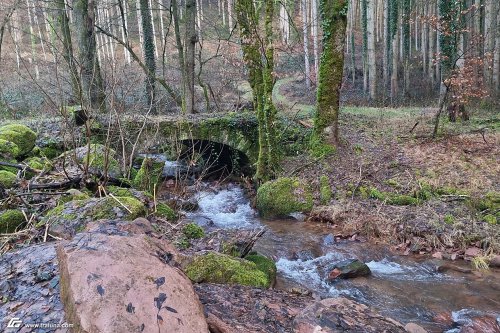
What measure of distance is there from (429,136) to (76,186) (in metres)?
7.76

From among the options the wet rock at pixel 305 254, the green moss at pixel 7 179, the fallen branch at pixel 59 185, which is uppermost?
the green moss at pixel 7 179

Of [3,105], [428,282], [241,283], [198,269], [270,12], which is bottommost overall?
[428,282]

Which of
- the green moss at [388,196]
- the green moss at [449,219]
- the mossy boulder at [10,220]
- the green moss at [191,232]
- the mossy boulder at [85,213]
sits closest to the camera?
the mossy boulder at [85,213]

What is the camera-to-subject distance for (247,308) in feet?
9.05

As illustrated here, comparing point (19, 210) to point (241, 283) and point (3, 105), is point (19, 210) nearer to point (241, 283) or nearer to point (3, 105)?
point (241, 283)

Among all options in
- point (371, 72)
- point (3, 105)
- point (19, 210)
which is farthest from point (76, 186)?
point (371, 72)

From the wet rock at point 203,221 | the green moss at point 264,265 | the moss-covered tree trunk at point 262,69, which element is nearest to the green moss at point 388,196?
the moss-covered tree trunk at point 262,69

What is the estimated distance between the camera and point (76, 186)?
5895 mm

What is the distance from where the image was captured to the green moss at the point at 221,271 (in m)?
3.32

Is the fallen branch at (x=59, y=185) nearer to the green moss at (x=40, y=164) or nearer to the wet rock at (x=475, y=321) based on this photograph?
the green moss at (x=40, y=164)

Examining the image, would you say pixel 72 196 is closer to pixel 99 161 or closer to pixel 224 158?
pixel 99 161

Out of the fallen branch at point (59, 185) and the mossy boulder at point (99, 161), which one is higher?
the mossy boulder at point (99, 161)

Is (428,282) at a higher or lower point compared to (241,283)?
lower

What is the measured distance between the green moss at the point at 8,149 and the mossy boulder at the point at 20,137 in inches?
7.9
